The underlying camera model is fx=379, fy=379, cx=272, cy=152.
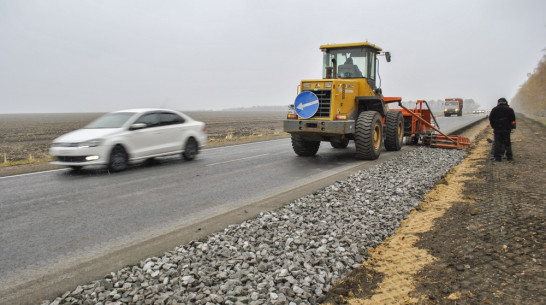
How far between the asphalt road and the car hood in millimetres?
898

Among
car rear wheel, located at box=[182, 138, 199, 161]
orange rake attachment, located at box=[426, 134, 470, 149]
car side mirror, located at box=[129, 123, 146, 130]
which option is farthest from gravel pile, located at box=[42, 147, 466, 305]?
orange rake attachment, located at box=[426, 134, 470, 149]

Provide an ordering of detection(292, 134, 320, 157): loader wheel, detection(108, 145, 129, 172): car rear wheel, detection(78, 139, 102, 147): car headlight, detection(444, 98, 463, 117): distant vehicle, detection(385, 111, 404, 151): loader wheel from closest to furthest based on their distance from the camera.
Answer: detection(78, 139, 102, 147): car headlight, detection(108, 145, 129, 172): car rear wheel, detection(292, 134, 320, 157): loader wheel, detection(385, 111, 404, 151): loader wheel, detection(444, 98, 463, 117): distant vehicle

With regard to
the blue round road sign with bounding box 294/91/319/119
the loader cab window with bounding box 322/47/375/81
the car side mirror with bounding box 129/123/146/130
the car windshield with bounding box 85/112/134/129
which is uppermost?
the loader cab window with bounding box 322/47/375/81

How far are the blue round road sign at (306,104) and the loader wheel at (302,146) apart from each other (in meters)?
1.40

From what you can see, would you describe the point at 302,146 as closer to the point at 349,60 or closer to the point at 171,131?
the point at 349,60

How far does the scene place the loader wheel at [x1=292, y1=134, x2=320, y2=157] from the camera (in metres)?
12.7

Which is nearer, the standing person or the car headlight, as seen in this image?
the car headlight

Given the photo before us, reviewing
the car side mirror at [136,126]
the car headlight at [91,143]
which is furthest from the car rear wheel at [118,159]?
the car side mirror at [136,126]

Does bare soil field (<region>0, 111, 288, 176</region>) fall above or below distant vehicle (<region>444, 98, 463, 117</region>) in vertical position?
below

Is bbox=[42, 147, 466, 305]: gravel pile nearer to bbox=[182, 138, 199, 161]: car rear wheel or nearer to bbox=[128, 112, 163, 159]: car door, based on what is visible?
bbox=[128, 112, 163, 159]: car door

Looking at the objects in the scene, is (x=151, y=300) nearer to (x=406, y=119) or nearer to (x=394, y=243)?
(x=394, y=243)

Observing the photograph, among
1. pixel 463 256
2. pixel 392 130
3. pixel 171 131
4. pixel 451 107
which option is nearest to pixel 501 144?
pixel 392 130

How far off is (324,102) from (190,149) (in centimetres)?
466

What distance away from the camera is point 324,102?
11.3 meters
